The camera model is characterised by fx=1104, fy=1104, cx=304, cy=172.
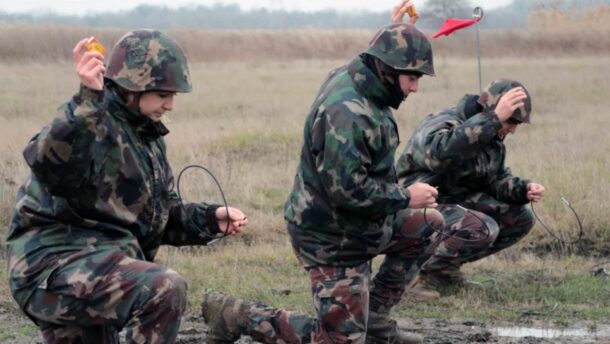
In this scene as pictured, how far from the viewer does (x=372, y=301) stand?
21.7 ft

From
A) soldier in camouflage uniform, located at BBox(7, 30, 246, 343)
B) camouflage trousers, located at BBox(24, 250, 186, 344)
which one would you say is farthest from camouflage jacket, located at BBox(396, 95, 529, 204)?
camouflage trousers, located at BBox(24, 250, 186, 344)

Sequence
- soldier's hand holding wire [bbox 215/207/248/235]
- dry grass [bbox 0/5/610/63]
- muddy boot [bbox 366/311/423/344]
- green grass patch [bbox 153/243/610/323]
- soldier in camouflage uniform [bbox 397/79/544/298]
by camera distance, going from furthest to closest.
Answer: dry grass [bbox 0/5/610/63], green grass patch [bbox 153/243/610/323], soldier in camouflage uniform [bbox 397/79/544/298], muddy boot [bbox 366/311/423/344], soldier's hand holding wire [bbox 215/207/248/235]

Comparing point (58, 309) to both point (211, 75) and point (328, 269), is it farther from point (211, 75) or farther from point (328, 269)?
point (211, 75)

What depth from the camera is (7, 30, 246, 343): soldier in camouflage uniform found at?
184 inches

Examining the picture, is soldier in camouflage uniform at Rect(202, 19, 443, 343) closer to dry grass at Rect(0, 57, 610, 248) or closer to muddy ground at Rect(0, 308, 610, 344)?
muddy ground at Rect(0, 308, 610, 344)

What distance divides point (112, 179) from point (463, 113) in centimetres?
346

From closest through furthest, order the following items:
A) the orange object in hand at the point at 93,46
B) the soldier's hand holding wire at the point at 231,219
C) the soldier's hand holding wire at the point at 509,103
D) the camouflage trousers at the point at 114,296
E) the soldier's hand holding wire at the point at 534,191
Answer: the orange object in hand at the point at 93,46, the camouflage trousers at the point at 114,296, the soldier's hand holding wire at the point at 231,219, the soldier's hand holding wire at the point at 509,103, the soldier's hand holding wire at the point at 534,191

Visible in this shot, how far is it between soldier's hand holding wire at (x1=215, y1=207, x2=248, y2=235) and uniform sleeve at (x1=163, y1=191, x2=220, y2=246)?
28 mm

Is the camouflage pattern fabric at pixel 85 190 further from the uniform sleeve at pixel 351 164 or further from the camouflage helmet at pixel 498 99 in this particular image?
the camouflage helmet at pixel 498 99

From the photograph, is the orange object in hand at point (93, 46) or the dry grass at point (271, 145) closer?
the orange object in hand at point (93, 46)

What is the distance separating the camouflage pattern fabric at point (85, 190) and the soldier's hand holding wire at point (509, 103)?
9.08 feet

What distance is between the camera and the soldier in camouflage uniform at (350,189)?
5.60 m

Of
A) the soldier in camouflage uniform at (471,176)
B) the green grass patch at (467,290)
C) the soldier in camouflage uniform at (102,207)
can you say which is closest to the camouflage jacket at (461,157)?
the soldier in camouflage uniform at (471,176)

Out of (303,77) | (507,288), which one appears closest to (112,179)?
(507,288)
